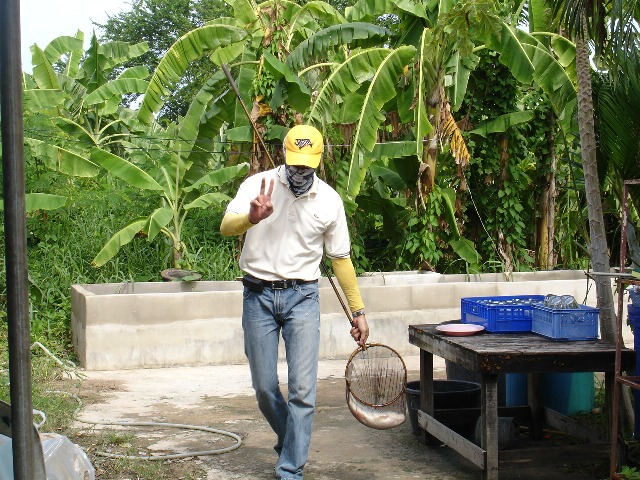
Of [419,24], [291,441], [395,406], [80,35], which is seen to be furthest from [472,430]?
[80,35]

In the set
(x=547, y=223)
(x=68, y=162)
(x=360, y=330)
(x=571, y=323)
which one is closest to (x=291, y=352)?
(x=360, y=330)

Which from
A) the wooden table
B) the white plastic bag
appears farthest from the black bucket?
the white plastic bag

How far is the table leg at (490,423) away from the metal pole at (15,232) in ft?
11.9

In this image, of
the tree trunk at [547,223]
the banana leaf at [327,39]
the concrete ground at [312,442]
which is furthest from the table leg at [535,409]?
Answer: the tree trunk at [547,223]

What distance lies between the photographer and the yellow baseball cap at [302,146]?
5.66m

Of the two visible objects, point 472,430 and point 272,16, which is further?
point 272,16

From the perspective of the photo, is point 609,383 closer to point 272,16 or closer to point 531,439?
point 531,439

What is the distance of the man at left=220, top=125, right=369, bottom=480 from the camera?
228 inches

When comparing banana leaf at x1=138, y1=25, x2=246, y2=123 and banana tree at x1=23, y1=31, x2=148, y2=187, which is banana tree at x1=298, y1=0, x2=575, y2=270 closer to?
banana leaf at x1=138, y1=25, x2=246, y2=123

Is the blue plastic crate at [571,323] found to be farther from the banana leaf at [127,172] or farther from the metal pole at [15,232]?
the banana leaf at [127,172]

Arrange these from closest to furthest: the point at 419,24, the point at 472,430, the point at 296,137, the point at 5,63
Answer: the point at 5,63 → the point at 296,137 → the point at 472,430 → the point at 419,24

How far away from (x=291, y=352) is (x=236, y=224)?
92 cm

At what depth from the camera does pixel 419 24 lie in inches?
501

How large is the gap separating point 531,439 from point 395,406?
5.39ft
